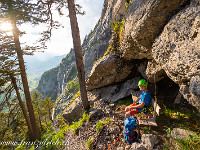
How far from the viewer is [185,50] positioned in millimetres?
2729

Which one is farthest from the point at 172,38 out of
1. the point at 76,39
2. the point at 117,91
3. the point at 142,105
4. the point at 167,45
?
the point at 117,91

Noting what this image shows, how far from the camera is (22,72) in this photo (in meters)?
8.65

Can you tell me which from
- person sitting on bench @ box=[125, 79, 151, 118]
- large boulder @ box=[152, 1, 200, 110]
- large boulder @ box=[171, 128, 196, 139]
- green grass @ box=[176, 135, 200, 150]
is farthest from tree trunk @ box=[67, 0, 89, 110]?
green grass @ box=[176, 135, 200, 150]

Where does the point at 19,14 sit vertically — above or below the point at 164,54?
above

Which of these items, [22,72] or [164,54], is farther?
[22,72]

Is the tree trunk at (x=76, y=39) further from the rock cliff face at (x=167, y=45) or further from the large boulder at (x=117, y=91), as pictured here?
the rock cliff face at (x=167, y=45)

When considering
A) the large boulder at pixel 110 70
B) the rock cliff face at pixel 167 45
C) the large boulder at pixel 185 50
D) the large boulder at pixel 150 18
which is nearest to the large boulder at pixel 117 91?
the rock cliff face at pixel 167 45

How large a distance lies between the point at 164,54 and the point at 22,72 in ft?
35.0

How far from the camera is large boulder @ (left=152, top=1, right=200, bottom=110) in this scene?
2459 mm

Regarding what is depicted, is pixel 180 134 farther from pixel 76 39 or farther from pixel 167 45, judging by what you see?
pixel 76 39

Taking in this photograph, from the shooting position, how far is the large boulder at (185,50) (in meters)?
2.46

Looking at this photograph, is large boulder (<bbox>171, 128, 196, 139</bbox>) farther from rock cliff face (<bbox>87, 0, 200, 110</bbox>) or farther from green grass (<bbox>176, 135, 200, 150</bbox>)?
rock cliff face (<bbox>87, 0, 200, 110</bbox>)

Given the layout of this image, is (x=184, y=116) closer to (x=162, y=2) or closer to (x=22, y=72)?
A: (x=162, y=2)

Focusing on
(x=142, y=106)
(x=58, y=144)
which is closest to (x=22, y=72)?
(x=58, y=144)
